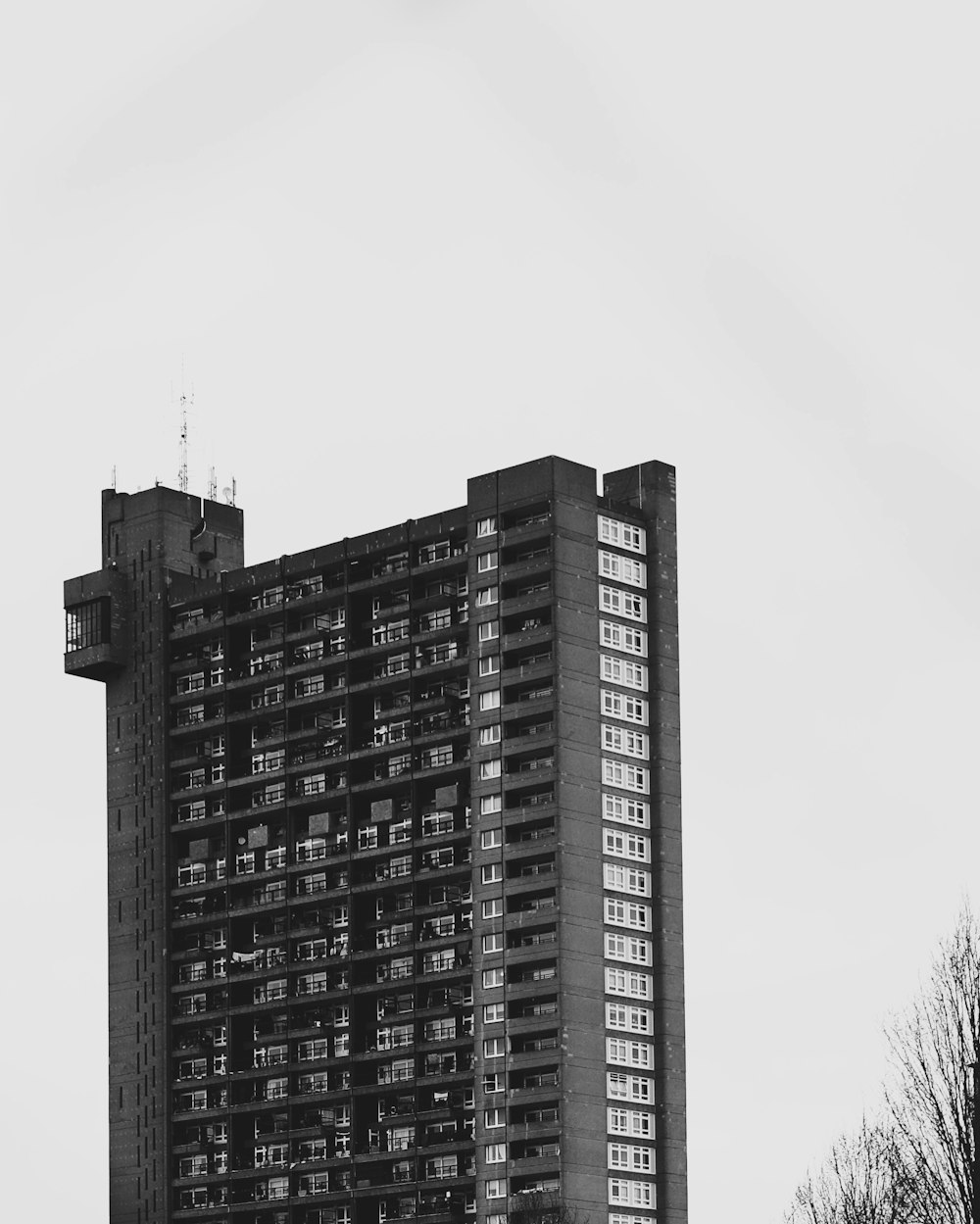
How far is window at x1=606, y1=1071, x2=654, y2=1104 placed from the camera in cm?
18688

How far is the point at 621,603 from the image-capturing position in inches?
7756

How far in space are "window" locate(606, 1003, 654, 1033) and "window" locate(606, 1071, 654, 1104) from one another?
10.8ft

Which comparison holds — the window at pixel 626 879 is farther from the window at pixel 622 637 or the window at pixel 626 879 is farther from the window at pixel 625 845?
the window at pixel 622 637

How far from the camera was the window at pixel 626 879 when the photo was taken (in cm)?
19050

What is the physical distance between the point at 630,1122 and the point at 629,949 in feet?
39.5

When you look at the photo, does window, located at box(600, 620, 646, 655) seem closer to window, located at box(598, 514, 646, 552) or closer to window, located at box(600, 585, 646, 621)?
window, located at box(600, 585, 646, 621)

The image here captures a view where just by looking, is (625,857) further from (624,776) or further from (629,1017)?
(629,1017)

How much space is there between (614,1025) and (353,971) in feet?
71.4

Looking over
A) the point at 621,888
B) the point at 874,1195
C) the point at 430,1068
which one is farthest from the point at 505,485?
the point at 874,1195

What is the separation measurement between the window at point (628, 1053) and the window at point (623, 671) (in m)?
25.6

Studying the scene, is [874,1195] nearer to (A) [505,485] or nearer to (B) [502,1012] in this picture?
(B) [502,1012]

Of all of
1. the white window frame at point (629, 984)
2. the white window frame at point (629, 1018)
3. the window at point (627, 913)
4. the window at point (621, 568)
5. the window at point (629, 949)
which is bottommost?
the white window frame at point (629, 1018)

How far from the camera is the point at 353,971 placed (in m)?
199

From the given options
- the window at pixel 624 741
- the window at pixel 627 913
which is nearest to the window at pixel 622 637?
the window at pixel 624 741
